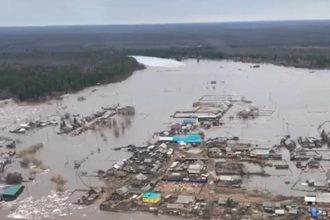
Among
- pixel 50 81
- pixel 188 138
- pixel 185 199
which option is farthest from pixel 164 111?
pixel 185 199

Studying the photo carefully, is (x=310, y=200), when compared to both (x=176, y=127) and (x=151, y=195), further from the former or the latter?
(x=176, y=127)

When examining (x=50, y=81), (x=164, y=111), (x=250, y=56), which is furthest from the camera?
(x=250, y=56)

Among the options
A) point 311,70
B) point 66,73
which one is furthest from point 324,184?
point 311,70

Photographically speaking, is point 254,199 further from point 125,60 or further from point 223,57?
point 223,57

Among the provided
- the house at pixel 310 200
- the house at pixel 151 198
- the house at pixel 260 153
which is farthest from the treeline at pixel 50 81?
the house at pixel 310 200

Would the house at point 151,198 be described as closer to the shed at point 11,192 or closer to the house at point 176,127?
the shed at point 11,192
